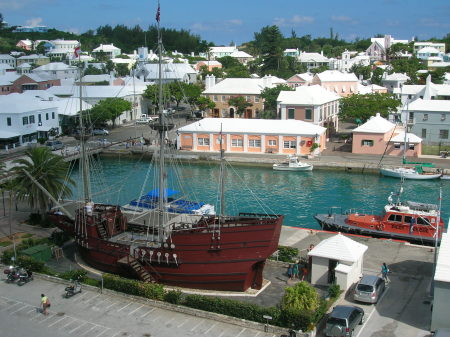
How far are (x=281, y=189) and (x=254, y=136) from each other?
10464 millimetres

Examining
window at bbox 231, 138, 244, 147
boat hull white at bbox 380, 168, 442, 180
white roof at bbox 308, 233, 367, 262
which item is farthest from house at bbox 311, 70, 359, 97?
white roof at bbox 308, 233, 367, 262

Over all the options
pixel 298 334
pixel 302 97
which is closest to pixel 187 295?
pixel 298 334

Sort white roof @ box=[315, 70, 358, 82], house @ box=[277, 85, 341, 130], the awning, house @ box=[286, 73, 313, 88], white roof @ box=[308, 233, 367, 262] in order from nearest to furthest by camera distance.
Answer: white roof @ box=[308, 233, 367, 262], the awning, house @ box=[277, 85, 341, 130], white roof @ box=[315, 70, 358, 82], house @ box=[286, 73, 313, 88]

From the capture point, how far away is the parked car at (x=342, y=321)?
56.2 ft

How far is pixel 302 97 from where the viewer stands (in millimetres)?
60125

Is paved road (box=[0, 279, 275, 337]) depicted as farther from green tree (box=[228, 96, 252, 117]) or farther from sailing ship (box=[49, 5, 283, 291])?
green tree (box=[228, 96, 252, 117])

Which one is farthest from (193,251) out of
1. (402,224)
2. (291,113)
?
(291,113)

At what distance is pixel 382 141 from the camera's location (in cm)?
5047

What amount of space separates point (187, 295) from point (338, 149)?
36.4 metres

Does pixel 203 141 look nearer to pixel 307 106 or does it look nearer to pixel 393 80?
pixel 307 106

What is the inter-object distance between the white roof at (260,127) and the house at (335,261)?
28745 millimetres

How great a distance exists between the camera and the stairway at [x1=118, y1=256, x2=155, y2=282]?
22.2 meters

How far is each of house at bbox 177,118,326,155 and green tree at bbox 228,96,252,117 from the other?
1543 centimetres

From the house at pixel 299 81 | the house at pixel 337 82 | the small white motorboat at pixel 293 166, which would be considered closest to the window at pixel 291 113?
the small white motorboat at pixel 293 166
